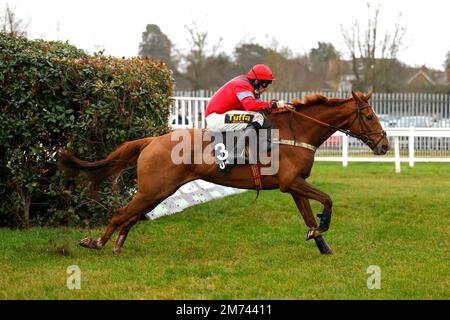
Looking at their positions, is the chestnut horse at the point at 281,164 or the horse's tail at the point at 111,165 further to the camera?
the horse's tail at the point at 111,165

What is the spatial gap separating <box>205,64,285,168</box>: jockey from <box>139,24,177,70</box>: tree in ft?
138

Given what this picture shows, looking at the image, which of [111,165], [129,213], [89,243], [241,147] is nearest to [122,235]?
[129,213]

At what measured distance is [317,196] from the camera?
8188mm

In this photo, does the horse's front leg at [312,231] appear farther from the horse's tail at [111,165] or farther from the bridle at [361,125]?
the horse's tail at [111,165]

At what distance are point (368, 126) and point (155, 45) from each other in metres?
49.5

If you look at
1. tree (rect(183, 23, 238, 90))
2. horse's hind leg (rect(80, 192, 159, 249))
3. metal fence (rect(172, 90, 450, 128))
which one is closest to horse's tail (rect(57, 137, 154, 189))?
horse's hind leg (rect(80, 192, 159, 249))

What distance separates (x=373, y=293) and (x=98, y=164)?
13.6 ft

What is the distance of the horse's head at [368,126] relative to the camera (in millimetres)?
8555

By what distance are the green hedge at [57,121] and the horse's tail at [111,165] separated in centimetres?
109

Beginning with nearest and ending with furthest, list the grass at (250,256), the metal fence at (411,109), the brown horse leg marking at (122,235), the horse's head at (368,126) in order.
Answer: the grass at (250,256) < the brown horse leg marking at (122,235) < the horse's head at (368,126) < the metal fence at (411,109)

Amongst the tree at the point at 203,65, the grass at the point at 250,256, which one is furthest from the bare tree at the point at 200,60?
the grass at the point at 250,256

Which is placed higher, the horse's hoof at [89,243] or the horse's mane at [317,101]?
the horse's mane at [317,101]

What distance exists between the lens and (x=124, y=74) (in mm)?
10172

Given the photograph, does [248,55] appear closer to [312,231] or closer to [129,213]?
[129,213]
